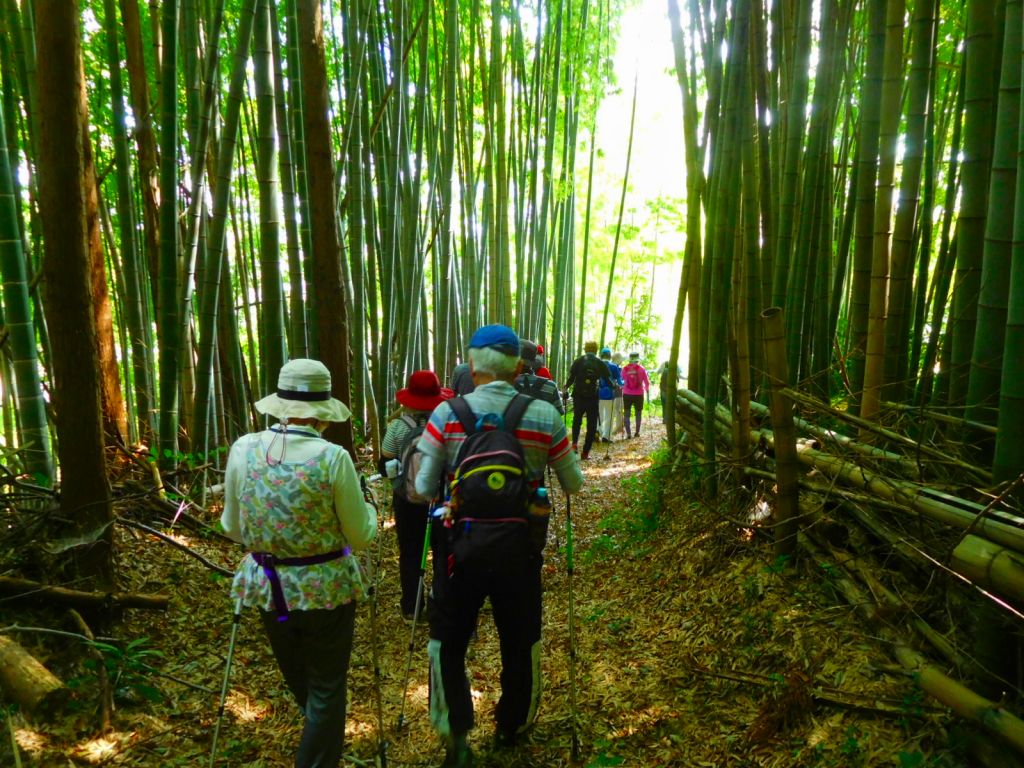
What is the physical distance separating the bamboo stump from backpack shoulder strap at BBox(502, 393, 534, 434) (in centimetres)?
150

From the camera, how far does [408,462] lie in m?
2.77

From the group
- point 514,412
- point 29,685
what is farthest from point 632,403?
point 29,685

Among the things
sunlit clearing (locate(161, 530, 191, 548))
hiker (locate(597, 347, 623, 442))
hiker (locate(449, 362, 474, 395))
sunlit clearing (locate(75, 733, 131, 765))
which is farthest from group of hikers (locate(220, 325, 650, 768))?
hiker (locate(597, 347, 623, 442))

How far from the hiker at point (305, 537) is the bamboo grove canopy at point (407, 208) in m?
0.98

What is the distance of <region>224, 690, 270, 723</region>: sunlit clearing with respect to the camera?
2270 mm

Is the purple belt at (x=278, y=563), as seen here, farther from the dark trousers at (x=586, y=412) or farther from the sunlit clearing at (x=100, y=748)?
the dark trousers at (x=586, y=412)

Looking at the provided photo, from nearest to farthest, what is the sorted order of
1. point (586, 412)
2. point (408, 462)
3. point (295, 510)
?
point (295, 510), point (408, 462), point (586, 412)

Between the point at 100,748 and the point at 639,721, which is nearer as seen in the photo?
the point at 100,748

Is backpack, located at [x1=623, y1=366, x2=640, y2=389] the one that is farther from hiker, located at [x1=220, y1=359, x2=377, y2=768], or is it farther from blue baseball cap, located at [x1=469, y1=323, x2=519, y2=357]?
hiker, located at [x1=220, y1=359, x2=377, y2=768]

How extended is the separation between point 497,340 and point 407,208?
326 centimetres

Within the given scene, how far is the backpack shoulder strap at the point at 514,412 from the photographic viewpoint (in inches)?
72.3

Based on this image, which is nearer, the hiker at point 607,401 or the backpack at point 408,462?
the backpack at point 408,462

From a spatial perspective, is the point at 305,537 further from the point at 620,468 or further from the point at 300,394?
the point at 620,468

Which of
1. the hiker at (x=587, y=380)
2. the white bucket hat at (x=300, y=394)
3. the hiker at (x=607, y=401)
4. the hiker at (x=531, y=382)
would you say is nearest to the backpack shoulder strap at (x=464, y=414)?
the white bucket hat at (x=300, y=394)
